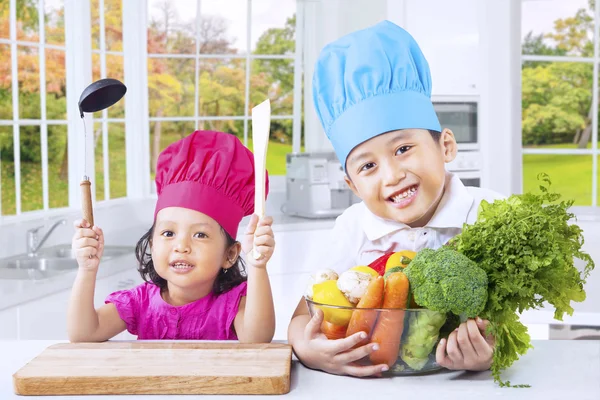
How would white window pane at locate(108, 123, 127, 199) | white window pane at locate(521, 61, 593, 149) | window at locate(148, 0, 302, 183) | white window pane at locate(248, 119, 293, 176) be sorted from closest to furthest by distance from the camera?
white window pane at locate(108, 123, 127, 199), window at locate(148, 0, 302, 183), white window pane at locate(248, 119, 293, 176), white window pane at locate(521, 61, 593, 149)

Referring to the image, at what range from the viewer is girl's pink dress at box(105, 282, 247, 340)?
144cm

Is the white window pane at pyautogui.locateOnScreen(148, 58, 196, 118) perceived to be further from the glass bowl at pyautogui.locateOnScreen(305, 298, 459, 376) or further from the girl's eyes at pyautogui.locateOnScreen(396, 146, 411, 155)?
the glass bowl at pyautogui.locateOnScreen(305, 298, 459, 376)

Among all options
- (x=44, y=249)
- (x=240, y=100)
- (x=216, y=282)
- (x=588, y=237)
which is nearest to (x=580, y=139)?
(x=240, y=100)

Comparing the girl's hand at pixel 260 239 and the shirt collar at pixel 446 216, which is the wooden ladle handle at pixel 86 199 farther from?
the shirt collar at pixel 446 216

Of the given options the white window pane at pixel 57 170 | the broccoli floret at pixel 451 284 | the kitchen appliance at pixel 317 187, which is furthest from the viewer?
the white window pane at pixel 57 170

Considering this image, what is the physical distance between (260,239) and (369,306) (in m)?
0.23

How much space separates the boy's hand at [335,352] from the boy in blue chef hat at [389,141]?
0.48 feet

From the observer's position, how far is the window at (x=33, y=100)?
4.28 metres

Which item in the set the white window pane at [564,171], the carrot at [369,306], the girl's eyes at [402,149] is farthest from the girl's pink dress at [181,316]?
the white window pane at [564,171]

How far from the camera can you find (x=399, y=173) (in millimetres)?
1214

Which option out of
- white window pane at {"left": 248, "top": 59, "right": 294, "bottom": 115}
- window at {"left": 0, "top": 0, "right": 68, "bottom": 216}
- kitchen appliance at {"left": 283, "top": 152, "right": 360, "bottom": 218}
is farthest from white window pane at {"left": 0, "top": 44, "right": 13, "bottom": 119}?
kitchen appliance at {"left": 283, "top": 152, "right": 360, "bottom": 218}

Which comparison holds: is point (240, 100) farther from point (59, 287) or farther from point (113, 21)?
point (59, 287)

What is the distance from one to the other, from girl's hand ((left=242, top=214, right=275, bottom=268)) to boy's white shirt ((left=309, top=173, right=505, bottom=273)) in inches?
9.1

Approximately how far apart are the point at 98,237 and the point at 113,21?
3090 millimetres
